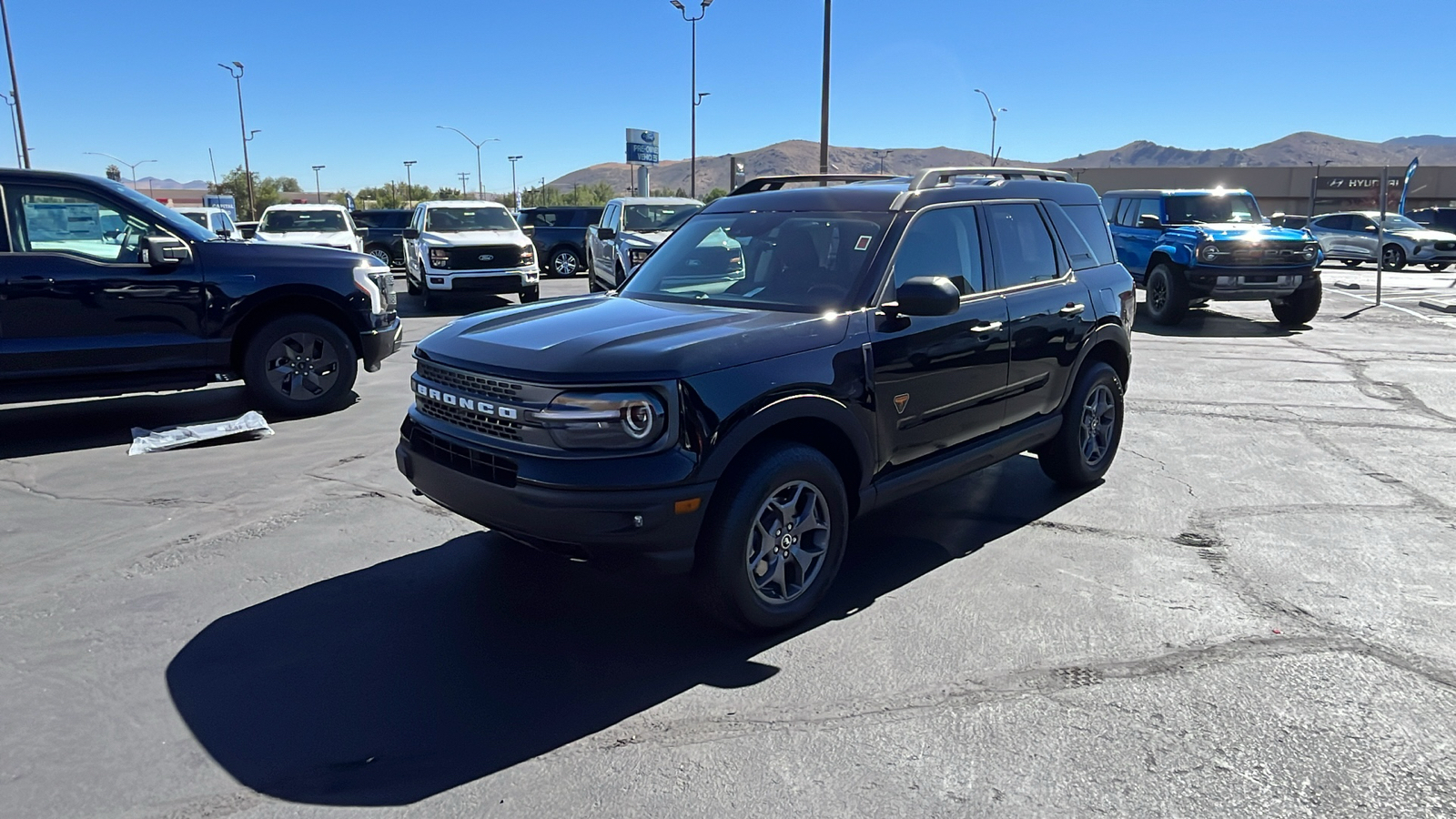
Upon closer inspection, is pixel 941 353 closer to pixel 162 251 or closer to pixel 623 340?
pixel 623 340

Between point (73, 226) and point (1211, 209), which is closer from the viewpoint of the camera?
point (73, 226)

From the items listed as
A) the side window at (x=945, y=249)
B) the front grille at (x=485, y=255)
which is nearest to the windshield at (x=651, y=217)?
the front grille at (x=485, y=255)

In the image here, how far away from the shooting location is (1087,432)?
5.95 meters

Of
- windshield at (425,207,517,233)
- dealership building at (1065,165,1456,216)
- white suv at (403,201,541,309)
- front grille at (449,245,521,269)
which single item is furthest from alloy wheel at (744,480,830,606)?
dealership building at (1065,165,1456,216)

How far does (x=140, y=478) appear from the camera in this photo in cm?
611

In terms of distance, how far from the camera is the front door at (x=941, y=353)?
430cm

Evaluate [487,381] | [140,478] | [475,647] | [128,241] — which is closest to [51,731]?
[475,647]

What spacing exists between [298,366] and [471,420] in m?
4.78

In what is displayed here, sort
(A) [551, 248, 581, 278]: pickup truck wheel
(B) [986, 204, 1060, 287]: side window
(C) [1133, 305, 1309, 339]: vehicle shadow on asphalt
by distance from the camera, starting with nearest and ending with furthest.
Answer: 1. (B) [986, 204, 1060, 287]: side window
2. (C) [1133, 305, 1309, 339]: vehicle shadow on asphalt
3. (A) [551, 248, 581, 278]: pickup truck wheel

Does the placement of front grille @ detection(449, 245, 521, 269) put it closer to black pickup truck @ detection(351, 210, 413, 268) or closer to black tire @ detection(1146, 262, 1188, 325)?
black tire @ detection(1146, 262, 1188, 325)

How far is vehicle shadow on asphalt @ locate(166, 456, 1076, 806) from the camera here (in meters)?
3.07

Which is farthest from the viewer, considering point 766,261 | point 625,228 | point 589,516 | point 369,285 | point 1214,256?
point 625,228

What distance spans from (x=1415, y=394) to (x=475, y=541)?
8670mm

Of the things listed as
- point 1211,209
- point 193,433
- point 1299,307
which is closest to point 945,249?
point 193,433
